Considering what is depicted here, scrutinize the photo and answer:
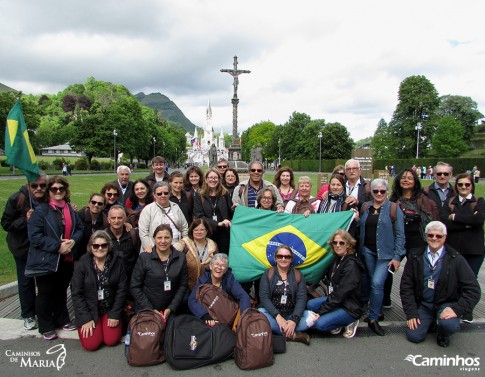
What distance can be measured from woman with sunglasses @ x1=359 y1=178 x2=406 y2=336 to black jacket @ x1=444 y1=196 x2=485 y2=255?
0.99 metres

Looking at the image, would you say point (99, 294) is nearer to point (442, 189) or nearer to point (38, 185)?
point (38, 185)

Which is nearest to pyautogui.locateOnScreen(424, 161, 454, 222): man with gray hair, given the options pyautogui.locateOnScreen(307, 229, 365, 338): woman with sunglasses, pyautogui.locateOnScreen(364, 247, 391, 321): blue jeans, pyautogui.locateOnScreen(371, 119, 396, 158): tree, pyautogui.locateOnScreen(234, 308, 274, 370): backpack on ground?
pyautogui.locateOnScreen(364, 247, 391, 321): blue jeans

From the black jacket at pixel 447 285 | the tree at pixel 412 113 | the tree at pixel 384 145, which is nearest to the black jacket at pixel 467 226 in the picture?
the black jacket at pixel 447 285

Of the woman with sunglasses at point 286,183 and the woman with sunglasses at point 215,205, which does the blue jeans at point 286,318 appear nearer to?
the woman with sunglasses at point 215,205

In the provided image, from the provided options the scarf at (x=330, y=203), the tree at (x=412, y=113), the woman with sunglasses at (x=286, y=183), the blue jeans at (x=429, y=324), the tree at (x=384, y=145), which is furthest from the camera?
the tree at (x=384, y=145)

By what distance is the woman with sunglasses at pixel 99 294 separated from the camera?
4555 millimetres

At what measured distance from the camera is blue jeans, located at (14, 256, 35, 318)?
17.1 ft

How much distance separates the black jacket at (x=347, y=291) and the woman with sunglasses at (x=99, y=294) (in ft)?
9.41

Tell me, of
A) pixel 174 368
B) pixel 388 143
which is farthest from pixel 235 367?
pixel 388 143

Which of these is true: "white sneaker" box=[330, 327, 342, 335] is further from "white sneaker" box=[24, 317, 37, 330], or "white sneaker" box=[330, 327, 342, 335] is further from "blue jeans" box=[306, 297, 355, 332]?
"white sneaker" box=[24, 317, 37, 330]

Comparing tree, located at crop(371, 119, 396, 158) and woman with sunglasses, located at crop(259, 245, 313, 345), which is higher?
tree, located at crop(371, 119, 396, 158)

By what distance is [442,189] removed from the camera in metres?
5.68

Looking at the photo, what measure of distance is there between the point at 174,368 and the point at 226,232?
2.68 m

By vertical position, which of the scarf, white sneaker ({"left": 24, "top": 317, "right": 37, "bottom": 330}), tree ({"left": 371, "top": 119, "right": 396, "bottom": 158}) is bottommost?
white sneaker ({"left": 24, "top": 317, "right": 37, "bottom": 330})
